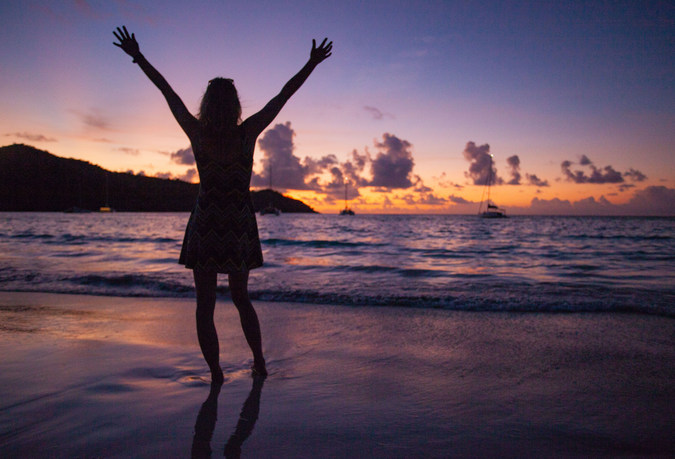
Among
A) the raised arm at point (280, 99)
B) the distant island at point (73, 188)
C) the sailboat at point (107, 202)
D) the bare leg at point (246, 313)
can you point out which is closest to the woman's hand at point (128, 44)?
the raised arm at point (280, 99)

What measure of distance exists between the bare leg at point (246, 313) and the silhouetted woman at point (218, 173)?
2cm

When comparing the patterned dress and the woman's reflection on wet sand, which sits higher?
the patterned dress

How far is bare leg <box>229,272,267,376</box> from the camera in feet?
8.22

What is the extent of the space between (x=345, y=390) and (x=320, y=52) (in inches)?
95.5

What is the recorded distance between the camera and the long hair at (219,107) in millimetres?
2348

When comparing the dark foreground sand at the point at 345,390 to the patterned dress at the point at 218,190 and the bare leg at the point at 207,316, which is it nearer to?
the bare leg at the point at 207,316

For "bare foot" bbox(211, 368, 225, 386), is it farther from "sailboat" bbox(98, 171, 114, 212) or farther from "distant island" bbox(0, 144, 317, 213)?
"sailboat" bbox(98, 171, 114, 212)

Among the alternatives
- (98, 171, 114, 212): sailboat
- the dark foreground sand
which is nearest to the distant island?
(98, 171, 114, 212): sailboat

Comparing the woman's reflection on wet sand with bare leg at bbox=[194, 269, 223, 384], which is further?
→ bare leg at bbox=[194, 269, 223, 384]

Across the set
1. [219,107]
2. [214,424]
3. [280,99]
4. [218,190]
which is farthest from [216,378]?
[280,99]

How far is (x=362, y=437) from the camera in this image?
1949 millimetres

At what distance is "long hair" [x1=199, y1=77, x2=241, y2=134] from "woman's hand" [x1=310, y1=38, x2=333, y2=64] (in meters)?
0.64

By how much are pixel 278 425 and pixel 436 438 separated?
0.86 m

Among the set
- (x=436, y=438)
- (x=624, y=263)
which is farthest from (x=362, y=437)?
(x=624, y=263)
